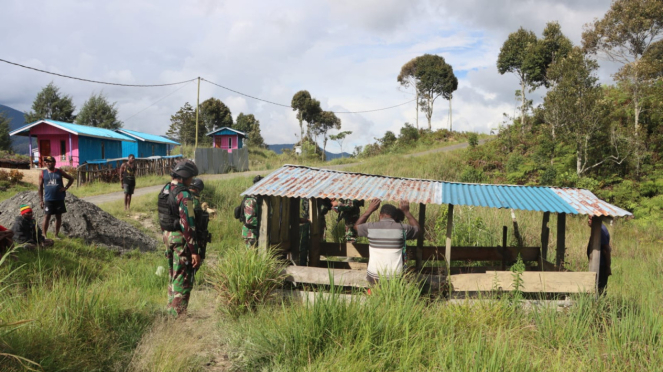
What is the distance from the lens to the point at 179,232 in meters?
5.00

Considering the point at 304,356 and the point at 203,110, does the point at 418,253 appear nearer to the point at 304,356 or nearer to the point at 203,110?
the point at 304,356

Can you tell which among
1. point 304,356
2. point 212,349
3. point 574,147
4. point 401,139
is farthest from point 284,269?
point 401,139

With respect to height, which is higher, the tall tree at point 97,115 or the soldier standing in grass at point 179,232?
the tall tree at point 97,115

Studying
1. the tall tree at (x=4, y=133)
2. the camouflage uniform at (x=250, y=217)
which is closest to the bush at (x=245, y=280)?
the camouflage uniform at (x=250, y=217)

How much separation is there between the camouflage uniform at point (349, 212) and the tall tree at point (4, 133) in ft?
129

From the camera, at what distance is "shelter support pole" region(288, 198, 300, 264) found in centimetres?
719

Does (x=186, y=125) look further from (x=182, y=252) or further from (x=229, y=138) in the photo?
(x=182, y=252)

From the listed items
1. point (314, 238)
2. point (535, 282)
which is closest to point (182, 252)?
point (314, 238)

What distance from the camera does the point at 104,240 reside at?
8.86m

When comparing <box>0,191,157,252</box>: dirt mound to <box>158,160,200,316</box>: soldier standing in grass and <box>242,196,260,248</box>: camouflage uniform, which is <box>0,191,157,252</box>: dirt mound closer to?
<box>242,196,260,248</box>: camouflage uniform

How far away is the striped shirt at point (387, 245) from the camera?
468 centimetres

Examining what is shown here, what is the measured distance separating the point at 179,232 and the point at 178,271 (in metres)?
0.50

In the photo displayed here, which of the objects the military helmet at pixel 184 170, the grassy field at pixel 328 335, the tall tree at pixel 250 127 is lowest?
the grassy field at pixel 328 335

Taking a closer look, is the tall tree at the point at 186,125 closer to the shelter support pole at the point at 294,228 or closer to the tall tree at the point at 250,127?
the tall tree at the point at 250,127
